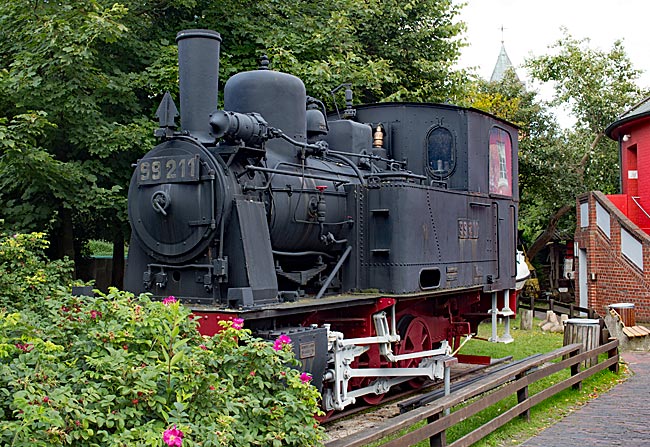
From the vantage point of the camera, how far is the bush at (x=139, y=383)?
3238 mm

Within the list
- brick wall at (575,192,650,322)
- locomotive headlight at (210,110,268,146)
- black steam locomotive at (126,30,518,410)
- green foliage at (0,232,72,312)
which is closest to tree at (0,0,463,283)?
green foliage at (0,232,72,312)

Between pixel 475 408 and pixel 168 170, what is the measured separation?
363 centimetres

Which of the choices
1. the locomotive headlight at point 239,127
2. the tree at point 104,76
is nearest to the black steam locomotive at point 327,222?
the locomotive headlight at point 239,127

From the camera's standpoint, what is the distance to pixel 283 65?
1278cm

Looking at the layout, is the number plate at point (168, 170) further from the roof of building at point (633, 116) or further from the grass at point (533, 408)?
the roof of building at point (633, 116)

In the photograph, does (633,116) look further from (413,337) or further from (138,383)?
(138,383)

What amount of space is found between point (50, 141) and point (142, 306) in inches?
315

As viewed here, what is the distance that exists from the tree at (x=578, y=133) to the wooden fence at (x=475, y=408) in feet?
48.8

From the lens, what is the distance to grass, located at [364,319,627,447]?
22.4 feet

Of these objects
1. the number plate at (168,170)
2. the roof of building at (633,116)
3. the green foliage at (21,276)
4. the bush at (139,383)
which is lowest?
the bush at (139,383)

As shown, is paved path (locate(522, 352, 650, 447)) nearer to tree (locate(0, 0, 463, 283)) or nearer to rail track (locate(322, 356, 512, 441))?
rail track (locate(322, 356, 512, 441))

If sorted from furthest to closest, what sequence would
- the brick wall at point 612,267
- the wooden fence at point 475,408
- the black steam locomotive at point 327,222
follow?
the brick wall at point 612,267, the black steam locomotive at point 327,222, the wooden fence at point 475,408

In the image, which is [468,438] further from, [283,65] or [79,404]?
[283,65]

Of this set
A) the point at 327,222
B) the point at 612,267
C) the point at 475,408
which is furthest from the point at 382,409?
the point at 612,267
